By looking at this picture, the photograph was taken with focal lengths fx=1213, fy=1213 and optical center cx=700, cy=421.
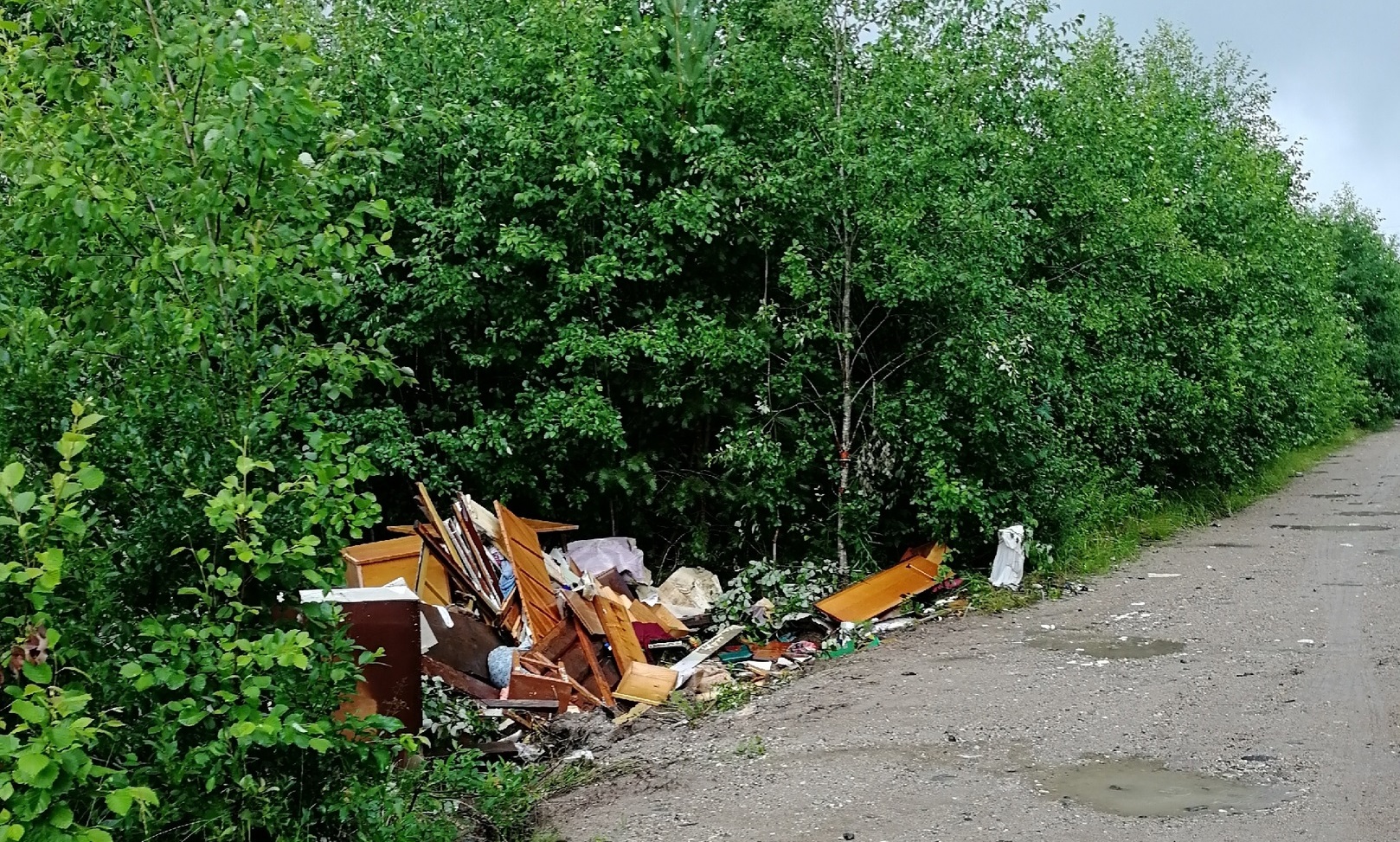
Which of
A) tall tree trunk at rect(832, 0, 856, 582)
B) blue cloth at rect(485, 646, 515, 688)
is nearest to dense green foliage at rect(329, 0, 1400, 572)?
tall tree trunk at rect(832, 0, 856, 582)

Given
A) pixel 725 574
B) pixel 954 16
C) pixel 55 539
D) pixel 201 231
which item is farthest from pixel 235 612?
pixel 954 16

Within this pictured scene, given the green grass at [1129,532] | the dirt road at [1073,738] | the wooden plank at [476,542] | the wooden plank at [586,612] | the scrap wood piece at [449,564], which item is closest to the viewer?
the dirt road at [1073,738]

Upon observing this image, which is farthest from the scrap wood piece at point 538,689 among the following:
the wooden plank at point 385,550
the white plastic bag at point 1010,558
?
the white plastic bag at point 1010,558

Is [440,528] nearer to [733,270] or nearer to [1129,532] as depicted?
[733,270]

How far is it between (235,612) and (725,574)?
326 inches

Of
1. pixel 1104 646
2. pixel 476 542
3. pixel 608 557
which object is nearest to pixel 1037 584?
pixel 1104 646

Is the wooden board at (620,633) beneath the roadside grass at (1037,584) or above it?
above

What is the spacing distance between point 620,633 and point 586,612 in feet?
1.08

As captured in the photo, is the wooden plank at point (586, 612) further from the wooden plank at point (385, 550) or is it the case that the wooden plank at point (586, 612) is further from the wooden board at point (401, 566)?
the wooden plank at point (385, 550)

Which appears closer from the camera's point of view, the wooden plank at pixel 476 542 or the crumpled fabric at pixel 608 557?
the wooden plank at pixel 476 542

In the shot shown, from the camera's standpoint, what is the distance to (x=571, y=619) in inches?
386

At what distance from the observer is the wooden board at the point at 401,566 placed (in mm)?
10172

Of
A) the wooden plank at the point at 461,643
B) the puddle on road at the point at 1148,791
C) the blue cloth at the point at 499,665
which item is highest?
the wooden plank at the point at 461,643

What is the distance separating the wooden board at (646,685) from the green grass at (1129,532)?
11.0 ft
